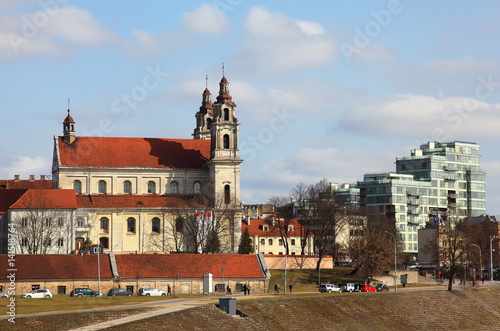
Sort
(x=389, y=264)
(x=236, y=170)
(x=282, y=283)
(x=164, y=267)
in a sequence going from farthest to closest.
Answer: (x=236, y=170)
(x=389, y=264)
(x=282, y=283)
(x=164, y=267)

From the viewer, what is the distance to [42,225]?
10856cm

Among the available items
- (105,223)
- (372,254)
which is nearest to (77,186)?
(105,223)

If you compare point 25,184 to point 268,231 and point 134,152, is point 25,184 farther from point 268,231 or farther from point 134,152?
point 268,231

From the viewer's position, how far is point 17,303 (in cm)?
7112

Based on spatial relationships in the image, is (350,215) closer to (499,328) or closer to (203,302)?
(499,328)

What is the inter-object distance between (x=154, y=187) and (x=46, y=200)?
1778 cm

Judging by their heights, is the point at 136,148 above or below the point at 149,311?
above

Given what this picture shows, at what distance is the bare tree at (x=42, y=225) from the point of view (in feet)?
354

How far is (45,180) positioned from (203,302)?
7865cm

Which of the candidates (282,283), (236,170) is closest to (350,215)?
(236,170)

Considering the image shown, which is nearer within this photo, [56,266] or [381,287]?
[56,266]

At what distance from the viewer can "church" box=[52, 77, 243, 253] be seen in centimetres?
11775

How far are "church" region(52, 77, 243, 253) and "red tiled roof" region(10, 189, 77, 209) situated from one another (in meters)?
2.11

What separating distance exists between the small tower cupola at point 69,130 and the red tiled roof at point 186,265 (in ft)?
103
